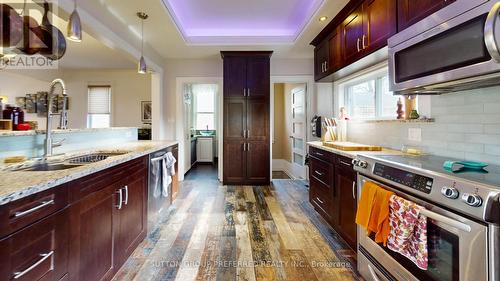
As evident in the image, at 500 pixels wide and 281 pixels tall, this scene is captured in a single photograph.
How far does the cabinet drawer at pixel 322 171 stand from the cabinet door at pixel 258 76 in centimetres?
193

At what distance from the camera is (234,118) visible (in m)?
4.63

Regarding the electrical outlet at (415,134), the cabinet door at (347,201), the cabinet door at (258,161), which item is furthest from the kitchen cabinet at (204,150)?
the electrical outlet at (415,134)

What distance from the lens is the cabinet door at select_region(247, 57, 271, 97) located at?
15.0 feet

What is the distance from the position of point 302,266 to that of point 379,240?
721 mm

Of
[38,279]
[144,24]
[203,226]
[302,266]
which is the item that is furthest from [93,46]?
[302,266]

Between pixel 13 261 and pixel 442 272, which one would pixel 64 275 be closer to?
pixel 13 261

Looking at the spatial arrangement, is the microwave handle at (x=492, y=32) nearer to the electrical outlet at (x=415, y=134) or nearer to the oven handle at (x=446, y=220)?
the oven handle at (x=446, y=220)

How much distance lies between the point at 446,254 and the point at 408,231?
0.18 m

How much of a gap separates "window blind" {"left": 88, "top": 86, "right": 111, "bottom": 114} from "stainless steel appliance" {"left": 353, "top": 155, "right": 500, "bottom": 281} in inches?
278

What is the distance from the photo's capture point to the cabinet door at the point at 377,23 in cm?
206

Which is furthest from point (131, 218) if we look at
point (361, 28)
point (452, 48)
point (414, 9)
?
point (361, 28)

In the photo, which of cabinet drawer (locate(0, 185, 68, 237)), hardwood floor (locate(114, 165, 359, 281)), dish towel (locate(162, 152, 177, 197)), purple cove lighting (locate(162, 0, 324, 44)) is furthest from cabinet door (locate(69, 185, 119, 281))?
purple cove lighting (locate(162, 0, 324, 44))

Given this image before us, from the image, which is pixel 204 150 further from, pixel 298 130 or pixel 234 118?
pixel 298 130

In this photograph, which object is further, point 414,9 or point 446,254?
point 414,9
